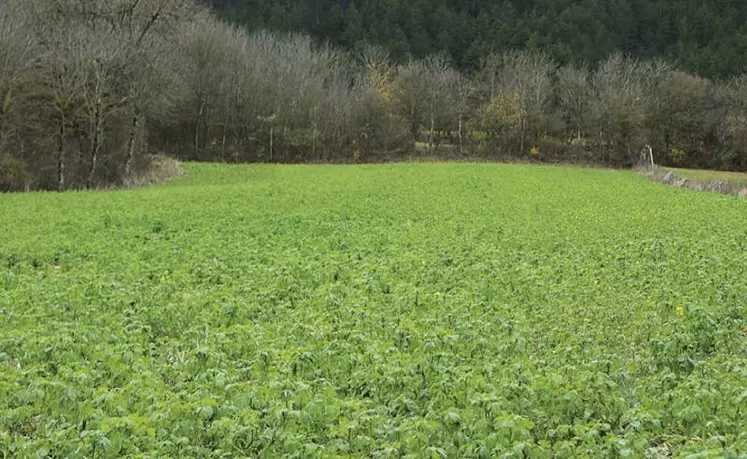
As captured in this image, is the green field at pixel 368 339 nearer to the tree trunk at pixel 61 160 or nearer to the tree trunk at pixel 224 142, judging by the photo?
the tree trunk at pixel 61 160

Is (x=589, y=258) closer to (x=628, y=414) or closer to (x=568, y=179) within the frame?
(x=628, y=414)

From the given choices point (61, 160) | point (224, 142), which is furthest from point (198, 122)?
point (61, 160)

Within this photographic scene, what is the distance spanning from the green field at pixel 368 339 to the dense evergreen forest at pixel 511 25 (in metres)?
75.9

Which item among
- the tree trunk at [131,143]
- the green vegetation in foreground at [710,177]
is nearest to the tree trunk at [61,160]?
the tree trunk at [131,143]

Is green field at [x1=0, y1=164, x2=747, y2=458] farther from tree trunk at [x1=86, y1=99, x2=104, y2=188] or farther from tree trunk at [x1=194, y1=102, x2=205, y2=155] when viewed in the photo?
tree trunk at [x1=194, y1=102, x2=205, y2=155]

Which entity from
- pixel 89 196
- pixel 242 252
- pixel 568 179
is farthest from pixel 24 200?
pixel 568 179

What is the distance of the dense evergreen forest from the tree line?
1329cm

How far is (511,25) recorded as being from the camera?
100m

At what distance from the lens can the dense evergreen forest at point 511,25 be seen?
302 feet

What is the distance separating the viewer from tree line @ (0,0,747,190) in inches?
1750

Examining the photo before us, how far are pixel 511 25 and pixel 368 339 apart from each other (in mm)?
100521

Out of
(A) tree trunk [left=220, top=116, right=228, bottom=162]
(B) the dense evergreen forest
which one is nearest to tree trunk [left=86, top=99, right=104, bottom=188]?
(A) tree trunk [left=220, top=116, right=228, bottom=162]

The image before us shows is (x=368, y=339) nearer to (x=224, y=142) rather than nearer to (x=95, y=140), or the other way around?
(x=95, y=140)

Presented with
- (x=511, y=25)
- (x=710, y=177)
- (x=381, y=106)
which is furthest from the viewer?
(x=511, y=25)
